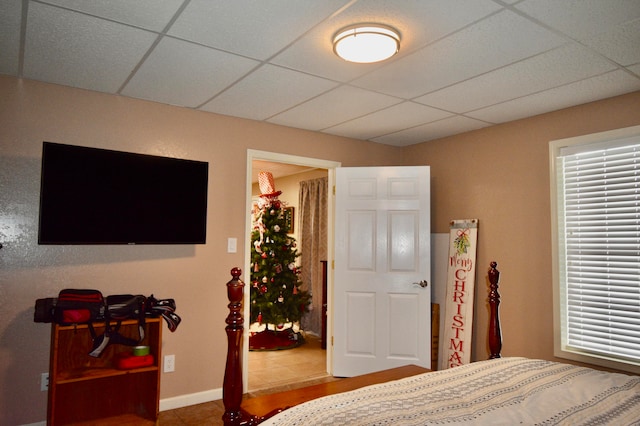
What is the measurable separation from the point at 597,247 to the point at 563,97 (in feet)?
3.80

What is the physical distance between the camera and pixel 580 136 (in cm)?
337

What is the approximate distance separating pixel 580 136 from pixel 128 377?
385cm

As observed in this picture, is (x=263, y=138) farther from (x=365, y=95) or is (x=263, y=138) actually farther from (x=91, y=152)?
(x=91, y=152)

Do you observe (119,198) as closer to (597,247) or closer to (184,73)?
(184,73)

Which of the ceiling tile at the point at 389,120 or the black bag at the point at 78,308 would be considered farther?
the ceiling tile at the point at 389,120

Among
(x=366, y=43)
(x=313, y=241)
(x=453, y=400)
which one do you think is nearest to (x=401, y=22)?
(x=366, y=43)

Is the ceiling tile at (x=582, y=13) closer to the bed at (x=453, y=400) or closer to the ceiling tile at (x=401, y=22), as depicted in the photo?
the ceiling tile at (x=401, y=22)

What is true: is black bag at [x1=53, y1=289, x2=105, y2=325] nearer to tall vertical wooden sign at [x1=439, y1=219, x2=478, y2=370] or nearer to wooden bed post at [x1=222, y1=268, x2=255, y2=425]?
wooden bed post at [x1=222, y1=268, x2=255, y2=425]

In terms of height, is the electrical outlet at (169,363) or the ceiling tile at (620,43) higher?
the ceiling tile at (620,43)

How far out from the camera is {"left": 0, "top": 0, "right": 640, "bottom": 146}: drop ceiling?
2051 mm

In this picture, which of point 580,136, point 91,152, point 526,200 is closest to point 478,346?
point 526,200

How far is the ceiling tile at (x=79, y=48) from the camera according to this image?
2.17 m

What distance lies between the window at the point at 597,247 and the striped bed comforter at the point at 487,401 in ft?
4.12

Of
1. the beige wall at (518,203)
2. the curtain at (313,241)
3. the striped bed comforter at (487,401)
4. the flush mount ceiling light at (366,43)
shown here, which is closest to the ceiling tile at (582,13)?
the flush mount ceiling light at (366,43)
